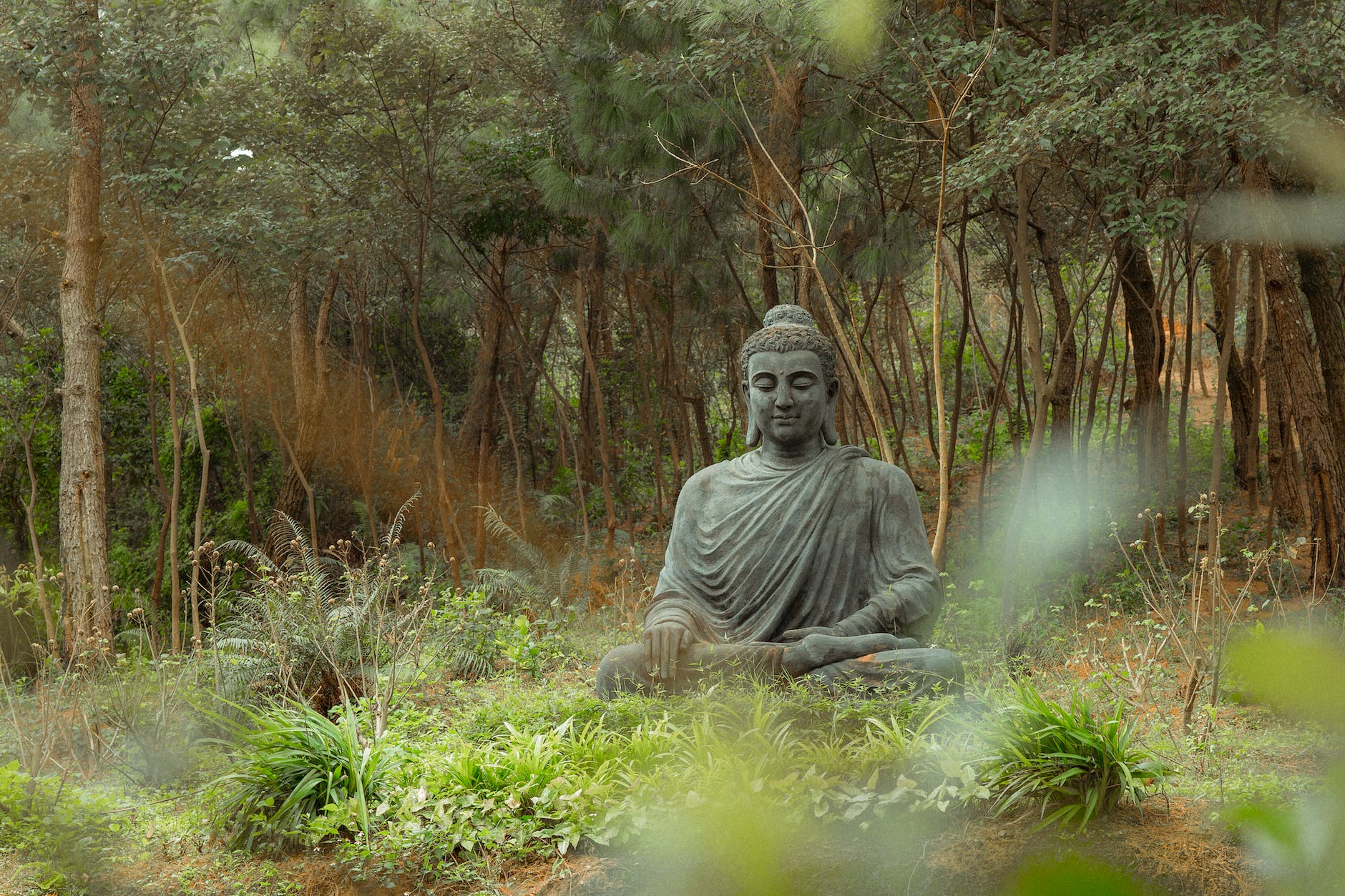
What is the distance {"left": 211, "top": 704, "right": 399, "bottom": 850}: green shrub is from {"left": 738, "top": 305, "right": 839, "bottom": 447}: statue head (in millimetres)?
2440

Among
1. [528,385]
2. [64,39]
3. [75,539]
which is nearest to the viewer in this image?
[64,39]

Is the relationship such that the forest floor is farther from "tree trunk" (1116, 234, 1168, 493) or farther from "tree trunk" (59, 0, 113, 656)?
"tree trunk" (1116, 234, 1168, 493)

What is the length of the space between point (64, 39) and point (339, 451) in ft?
23.0

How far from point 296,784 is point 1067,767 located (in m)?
3.05

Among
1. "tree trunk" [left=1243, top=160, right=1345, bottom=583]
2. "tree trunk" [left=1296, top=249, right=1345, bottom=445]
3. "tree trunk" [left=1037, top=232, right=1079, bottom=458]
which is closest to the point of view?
"tree trunk" [left=1243, top=160, right=1345, bottom=583]

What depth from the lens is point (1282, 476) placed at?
A: 36.5 ft

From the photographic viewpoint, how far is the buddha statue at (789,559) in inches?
192

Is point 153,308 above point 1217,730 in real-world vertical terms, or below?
above

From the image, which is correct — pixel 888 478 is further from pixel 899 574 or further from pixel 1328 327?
pixel 1328 327

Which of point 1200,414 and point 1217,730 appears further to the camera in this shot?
point 1200,414

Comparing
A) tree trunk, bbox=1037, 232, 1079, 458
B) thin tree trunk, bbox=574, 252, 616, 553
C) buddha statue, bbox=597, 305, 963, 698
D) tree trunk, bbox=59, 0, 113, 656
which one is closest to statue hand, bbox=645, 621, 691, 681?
buddha statue, bbox=597, 305, 963, 698

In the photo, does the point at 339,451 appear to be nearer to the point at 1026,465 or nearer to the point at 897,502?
the point at 1026,465

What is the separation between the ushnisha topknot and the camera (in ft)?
17.9

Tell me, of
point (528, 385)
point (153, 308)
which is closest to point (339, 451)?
point (153, 308)
